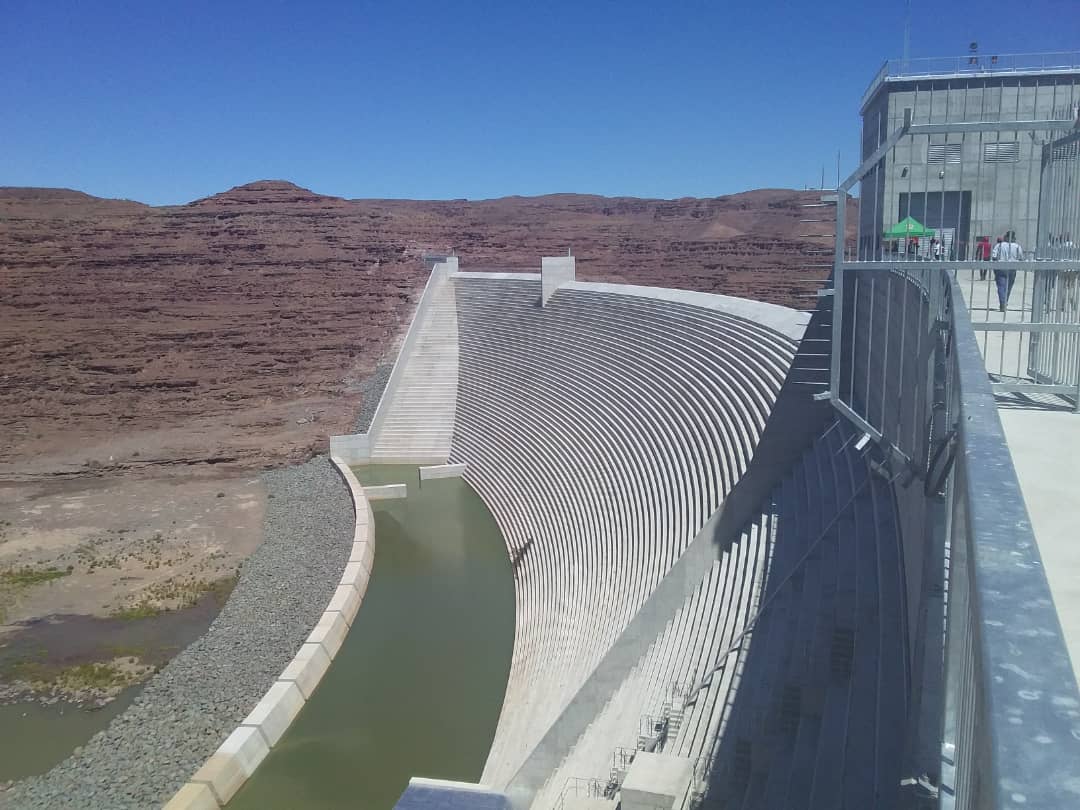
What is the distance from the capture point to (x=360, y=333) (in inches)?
1118

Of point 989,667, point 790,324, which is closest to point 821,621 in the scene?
point 989,667

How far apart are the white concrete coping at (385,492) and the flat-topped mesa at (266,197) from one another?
77.9ft

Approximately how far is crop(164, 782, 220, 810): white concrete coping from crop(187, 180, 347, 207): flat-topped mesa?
113 feet

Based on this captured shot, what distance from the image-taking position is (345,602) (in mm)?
13906


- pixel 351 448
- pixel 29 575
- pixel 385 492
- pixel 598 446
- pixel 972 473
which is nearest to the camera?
pixel 972 473

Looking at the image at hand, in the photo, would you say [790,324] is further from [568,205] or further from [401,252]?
[568,205]

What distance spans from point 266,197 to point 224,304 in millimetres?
12588

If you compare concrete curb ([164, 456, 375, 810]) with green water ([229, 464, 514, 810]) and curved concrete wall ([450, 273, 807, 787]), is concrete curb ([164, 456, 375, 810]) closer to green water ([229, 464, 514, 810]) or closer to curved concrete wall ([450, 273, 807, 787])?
green water ([229, 464, 514, 810])

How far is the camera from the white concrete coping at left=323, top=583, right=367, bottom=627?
13680 mm

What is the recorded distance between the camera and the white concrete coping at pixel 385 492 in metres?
20.9

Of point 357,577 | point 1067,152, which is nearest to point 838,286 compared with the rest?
point 1067,152

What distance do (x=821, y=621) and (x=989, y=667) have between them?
20.9ft

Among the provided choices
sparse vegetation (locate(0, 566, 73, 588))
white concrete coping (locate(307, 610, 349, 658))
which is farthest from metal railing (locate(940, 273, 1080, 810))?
sparse vegetation (locate(0, 566, 73, 588))

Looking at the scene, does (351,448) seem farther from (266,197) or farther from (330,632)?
(266,197)
